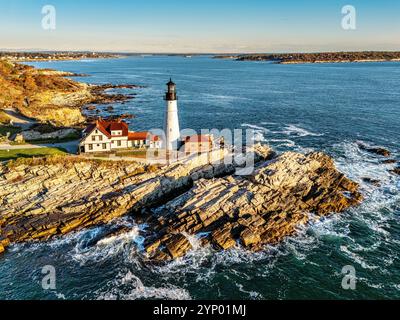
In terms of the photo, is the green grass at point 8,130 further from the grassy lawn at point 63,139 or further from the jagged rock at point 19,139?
the grassy lawn at point 63,139

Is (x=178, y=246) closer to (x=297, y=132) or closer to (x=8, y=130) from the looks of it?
(x=8, y=130)

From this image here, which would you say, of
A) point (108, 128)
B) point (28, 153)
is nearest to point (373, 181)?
point (108, 128)

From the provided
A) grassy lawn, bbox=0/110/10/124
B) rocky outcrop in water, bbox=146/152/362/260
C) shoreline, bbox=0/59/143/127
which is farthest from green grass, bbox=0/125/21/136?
rocky outcrop in water, bbox=146/152/362/260

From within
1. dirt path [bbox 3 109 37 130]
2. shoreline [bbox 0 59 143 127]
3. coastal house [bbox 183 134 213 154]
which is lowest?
coastal house [bbox 183 134 213 154]

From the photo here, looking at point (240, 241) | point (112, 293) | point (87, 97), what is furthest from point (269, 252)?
point (87, 97)

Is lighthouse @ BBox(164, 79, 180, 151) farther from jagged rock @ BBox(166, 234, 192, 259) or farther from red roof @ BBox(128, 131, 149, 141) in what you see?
jagged rock @ BBox(166, 234, 192, 259)
